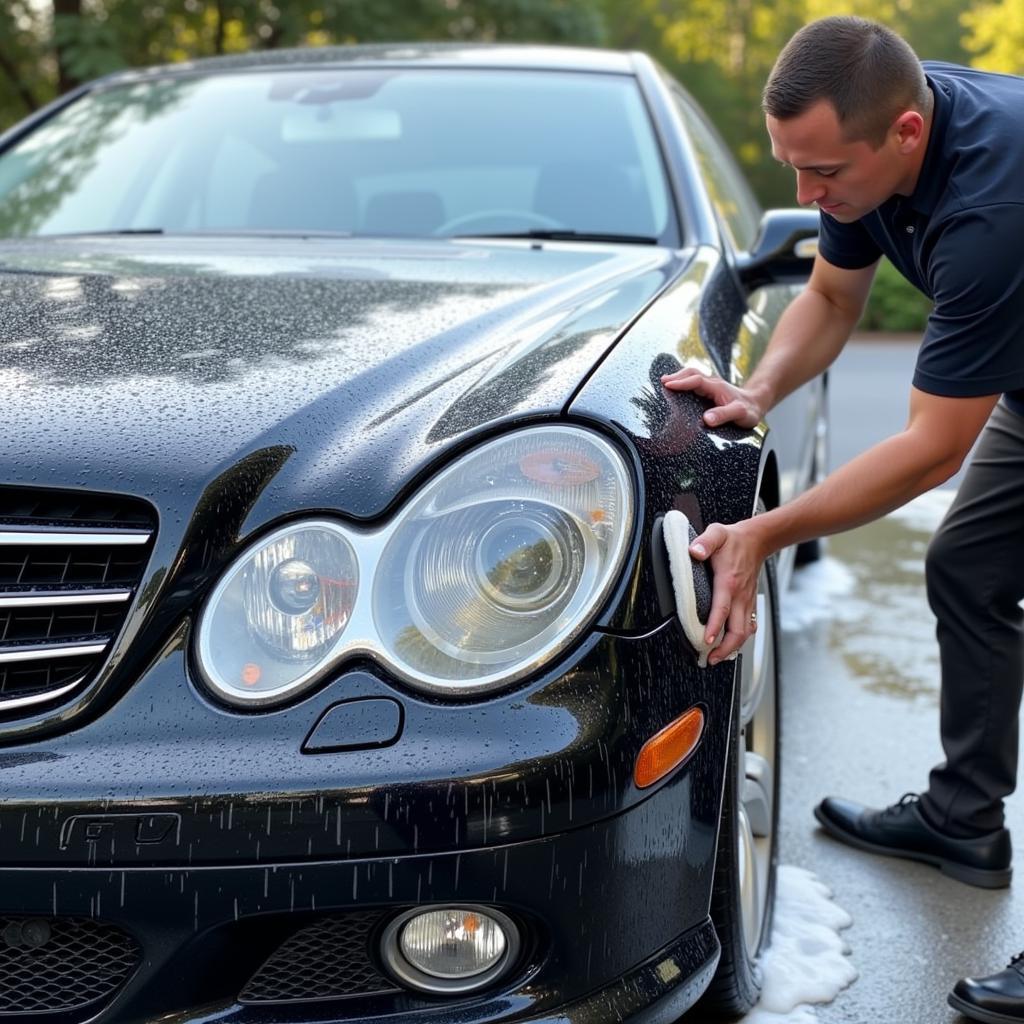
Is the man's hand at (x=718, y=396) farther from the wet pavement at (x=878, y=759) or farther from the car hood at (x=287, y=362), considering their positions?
the wet pavement at (x=878, y=759)

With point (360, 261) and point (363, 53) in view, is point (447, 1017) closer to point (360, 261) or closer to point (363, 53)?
point (360, 261)

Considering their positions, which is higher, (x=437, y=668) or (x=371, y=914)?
(x=437, y=668)

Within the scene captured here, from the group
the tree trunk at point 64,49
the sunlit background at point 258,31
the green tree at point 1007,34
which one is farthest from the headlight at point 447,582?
the green tree at point 1007,34

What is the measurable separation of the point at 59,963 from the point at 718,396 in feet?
3.67

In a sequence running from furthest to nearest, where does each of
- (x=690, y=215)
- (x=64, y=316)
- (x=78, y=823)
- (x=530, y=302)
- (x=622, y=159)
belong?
(x=622, y=159) → (x=690, y=215) → (x=530, y=302) → (x=64, y=316) → (x=78, y=823)

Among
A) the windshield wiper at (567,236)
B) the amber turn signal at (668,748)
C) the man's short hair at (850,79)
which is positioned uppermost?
the man's short hair at (850,79)

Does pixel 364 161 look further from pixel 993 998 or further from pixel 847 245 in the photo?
pixel 993 998

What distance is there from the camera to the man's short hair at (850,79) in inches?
83.4

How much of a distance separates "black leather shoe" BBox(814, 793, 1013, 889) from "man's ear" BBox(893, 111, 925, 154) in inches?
54.8

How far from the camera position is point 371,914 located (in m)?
1.59

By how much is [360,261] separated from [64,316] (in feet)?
2.27

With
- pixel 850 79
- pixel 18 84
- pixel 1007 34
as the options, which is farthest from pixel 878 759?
pixel 1007 34

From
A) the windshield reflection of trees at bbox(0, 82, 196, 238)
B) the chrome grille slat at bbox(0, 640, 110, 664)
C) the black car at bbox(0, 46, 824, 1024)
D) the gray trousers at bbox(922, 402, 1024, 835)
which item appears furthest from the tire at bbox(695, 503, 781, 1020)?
the windshield reflection of trees at bbox(0, 82, 196, 238)

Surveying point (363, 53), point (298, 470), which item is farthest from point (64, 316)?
point (363, 53)
